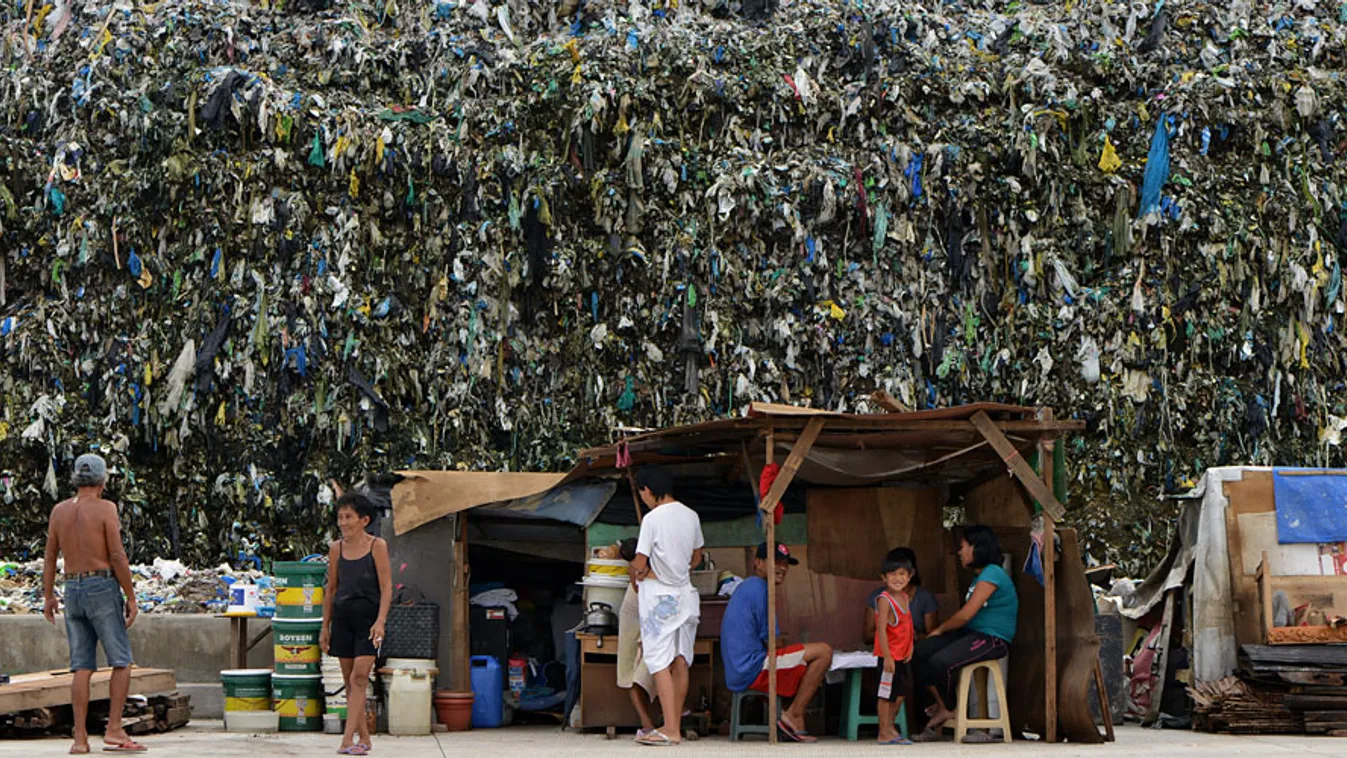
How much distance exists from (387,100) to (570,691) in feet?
29.8

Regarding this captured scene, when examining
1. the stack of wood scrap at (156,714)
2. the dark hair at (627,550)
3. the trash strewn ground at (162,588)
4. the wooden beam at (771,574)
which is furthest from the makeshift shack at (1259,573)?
the trash strewn ground at (162,588)

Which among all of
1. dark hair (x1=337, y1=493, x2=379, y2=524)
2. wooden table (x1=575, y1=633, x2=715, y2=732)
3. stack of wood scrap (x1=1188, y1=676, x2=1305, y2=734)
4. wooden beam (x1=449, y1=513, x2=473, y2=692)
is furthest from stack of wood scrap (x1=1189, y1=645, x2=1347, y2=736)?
dark hair (x1=337, y1=493, x2=379, y2=524)

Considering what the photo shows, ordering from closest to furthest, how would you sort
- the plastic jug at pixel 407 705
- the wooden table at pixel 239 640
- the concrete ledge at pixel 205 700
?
the plastic jug at pixel 407 705
the wooden table at pixel 239 640
the concrete ledge at pixel 205 700

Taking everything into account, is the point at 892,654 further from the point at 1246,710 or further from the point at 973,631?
the point at 1246,710

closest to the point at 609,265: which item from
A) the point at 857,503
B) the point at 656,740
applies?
the point at 857,503

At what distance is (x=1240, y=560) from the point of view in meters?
10.7

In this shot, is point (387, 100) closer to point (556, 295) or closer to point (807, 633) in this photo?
point (556, 295)

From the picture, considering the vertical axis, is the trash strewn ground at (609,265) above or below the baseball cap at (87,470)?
above

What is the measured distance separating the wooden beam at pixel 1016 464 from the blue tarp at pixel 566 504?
287 centimetres

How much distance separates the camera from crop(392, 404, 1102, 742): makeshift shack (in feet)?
30.0

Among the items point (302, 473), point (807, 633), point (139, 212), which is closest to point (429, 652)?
point (807, 633)

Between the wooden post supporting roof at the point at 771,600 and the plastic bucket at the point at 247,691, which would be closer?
the wooden post supporting roof at the point at 771,600

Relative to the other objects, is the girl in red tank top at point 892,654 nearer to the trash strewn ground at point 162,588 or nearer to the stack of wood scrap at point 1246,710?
the stack of wood scrap at point 1246,710

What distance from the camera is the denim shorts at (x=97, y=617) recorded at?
26.5ft
